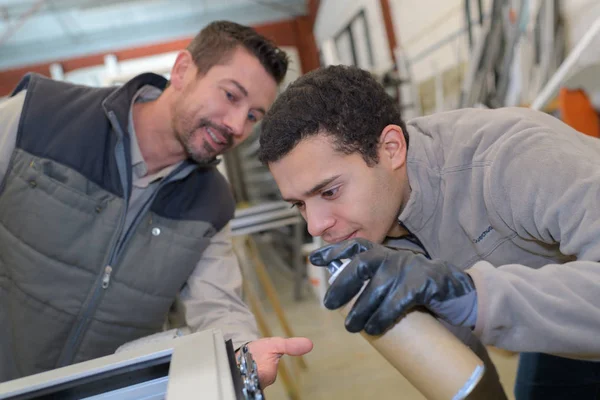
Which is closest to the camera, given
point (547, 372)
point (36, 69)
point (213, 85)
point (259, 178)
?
point (547, 372)

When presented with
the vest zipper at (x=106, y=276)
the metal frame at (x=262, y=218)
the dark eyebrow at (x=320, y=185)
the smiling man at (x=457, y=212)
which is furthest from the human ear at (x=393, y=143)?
the metal frame at (x=262, y=218)

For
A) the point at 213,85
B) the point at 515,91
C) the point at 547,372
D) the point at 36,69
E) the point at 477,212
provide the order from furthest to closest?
1. the point at 36,69
2. the point at 515,91
3. the point at 213,85
4. the point at 547,372
5. the point at 477,212

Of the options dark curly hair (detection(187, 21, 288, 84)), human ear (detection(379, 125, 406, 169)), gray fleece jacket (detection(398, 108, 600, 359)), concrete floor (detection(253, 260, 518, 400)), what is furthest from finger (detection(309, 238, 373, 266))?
concrete floor (detection(253, 260, 518, 400))

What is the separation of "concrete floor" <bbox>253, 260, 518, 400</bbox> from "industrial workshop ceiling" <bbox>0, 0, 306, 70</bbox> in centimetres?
484

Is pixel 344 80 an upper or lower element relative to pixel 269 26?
lower

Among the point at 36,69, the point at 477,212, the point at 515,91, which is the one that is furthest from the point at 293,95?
the point at 36,69

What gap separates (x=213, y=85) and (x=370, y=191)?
0.68m

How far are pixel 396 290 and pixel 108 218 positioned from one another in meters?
0.84

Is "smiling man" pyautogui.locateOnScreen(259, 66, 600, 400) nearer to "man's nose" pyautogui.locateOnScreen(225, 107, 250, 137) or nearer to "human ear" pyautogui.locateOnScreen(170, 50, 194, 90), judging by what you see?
"man's nose" pyautogui.locateOnScreen(225, 107, 250, 137)

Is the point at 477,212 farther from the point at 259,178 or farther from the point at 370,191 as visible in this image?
the point at 259,178

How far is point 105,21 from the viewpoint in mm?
6141

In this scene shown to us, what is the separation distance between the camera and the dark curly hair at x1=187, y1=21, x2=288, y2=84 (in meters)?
1.37

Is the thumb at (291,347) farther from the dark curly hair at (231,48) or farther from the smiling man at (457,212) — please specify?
the dark curly hair at (231,48)

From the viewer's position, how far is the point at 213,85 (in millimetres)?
1325
